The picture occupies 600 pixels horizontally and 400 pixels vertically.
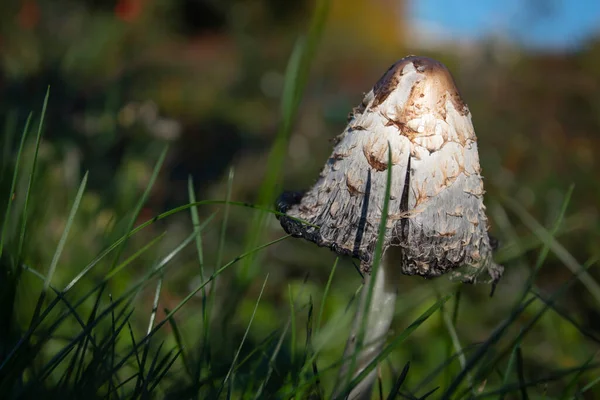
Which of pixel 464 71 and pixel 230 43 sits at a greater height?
pixel 464 71

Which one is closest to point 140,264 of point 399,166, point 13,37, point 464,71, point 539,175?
point 399,166

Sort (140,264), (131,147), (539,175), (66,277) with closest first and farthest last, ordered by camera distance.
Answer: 1. (66,277)
2. (140,264)
3. (131,147)
4. (539,175)

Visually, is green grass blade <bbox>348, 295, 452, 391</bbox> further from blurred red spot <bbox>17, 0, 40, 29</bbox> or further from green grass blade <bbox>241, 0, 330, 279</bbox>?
blurred red spot <bbox>17, 0, 40, 29</bbox>

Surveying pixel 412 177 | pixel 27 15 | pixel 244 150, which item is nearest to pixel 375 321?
pixel 412 177

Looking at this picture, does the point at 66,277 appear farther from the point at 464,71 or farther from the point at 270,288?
the point at 464,71

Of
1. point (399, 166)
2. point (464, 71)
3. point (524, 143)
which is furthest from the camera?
point (464, 71)

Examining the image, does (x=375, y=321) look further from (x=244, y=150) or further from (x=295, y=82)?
(x=244, y=150)

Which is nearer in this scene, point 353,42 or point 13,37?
point 13,37
